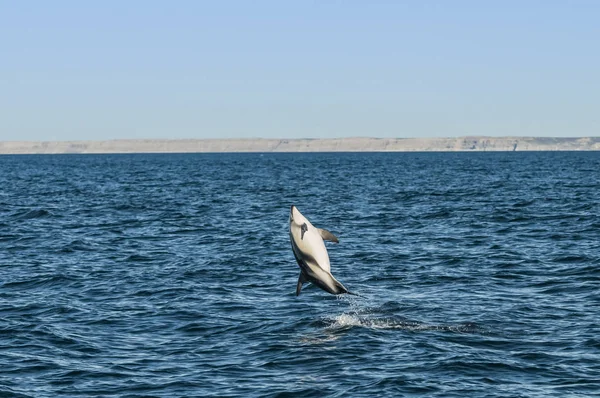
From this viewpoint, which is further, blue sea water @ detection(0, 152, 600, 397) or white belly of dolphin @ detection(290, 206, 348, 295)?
white belly of dolphin @ detection(290, 206, 348, 295)

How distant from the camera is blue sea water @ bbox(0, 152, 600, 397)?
661 inches

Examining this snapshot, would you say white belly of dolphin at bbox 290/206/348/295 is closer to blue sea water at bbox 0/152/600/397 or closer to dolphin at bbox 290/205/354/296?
dolphin at bbox 290/205/354/296

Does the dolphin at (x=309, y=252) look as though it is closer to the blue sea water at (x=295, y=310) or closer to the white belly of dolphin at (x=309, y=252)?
the white belly of dolphin at (x=309, y=252)

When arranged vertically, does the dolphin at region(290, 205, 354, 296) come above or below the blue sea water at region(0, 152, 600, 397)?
above

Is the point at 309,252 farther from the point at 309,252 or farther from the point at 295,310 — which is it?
the point at 295,310

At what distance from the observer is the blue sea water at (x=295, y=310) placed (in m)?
16.8

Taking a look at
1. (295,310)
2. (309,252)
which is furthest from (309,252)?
(295,310)

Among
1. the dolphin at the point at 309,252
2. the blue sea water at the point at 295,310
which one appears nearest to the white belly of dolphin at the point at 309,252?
the dolphin at the point at 309,252

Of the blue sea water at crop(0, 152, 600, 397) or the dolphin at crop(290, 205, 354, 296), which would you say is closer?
the blue sea water at crop(0, 152, 600, 397)

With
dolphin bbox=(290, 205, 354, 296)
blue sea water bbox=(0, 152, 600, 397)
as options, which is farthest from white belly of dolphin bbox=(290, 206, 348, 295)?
blue sea water bbox=(0, 152, 600, 397)

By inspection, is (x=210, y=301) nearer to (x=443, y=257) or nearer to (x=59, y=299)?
(x=59, y=299)

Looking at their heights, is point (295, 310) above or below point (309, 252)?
below

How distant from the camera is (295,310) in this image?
2330 cm

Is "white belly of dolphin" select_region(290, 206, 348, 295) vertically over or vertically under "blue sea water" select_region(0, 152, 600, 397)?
over
